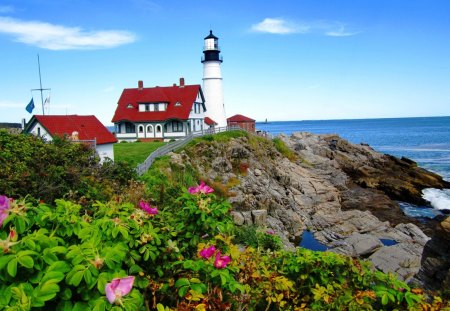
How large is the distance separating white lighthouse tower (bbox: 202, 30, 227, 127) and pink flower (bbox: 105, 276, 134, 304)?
50040 mm

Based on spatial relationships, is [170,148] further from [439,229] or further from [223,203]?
[223,203]

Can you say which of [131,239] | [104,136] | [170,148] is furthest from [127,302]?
[170,148]

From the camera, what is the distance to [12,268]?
307 centimetres

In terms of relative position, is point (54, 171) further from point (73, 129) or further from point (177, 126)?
point (177, 126)

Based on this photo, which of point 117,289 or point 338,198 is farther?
point 338,198

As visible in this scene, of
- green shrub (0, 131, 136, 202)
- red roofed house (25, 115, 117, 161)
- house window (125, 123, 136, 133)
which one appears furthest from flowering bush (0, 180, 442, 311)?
house window (125, 123, 136, 133)

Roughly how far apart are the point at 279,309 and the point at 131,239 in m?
2.50

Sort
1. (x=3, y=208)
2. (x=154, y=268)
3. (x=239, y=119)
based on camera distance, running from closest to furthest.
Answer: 1. (x=3, y=208)
2. (x=154, y=268)
3. (x=239, y=119)

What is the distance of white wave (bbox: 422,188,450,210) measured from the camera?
110ft

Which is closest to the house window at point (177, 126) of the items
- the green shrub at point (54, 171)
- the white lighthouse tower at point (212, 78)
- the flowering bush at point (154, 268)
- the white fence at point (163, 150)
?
the white fence at point (163, 150)

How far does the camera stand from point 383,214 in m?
29.3

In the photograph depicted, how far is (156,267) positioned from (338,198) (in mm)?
30366

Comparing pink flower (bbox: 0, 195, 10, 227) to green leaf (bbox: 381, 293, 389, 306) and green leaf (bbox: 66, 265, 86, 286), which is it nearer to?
green leaf (bbox: 66, 265, 86, 286)

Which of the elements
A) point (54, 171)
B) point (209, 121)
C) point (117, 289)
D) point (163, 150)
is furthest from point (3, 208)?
point (209, 121)
